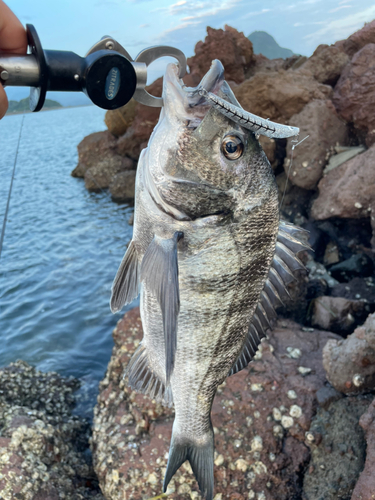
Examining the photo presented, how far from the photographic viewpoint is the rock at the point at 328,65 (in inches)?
362

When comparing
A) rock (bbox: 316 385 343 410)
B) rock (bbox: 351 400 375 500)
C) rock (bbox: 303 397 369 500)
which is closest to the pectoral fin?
rock (bbox: 351 400 375 500)

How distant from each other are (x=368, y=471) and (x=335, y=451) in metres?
0.53

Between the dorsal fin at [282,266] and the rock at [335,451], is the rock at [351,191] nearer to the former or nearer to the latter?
the rock at [335,451]

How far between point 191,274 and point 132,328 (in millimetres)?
2460

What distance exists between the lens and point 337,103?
26.3 ft

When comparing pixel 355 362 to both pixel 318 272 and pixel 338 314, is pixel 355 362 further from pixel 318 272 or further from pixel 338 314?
pixel 318 272

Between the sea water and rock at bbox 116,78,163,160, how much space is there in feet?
6.41

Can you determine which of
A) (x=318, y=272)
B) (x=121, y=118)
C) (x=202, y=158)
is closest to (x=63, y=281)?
(x=318, y=272)

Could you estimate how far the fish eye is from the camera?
1.75m

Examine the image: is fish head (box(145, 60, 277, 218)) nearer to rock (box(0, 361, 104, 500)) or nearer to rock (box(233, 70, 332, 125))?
rock (box(0, 361, 104, 500))

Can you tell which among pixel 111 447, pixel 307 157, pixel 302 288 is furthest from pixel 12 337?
pixel 307 157

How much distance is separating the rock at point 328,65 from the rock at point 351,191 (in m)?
3.51

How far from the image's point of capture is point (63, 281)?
327 inches


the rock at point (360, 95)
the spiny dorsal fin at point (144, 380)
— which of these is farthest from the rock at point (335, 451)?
the rock at point (360, 95)
